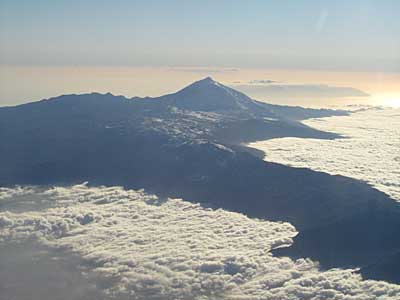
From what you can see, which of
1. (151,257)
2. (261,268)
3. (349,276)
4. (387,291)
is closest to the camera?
(387,291)

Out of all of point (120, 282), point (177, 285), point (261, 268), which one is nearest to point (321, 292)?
point (261, 268)

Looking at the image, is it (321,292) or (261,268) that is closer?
(321,292)

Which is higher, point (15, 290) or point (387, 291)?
point (387, 291)

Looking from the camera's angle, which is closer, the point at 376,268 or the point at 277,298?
the point at 277,298

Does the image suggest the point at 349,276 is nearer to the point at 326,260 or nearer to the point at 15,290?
the point at 326,260

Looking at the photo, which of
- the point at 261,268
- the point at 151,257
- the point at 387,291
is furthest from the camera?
the point at 151,257

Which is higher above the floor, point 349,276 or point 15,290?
point 349,276

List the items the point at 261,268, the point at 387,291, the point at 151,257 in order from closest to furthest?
the point at 387,291 → the point at 261,268 → the point at 151,257

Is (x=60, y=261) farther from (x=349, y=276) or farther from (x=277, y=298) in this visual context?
(x=349, y=276)

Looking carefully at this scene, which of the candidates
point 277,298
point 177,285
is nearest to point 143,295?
point 177,285
